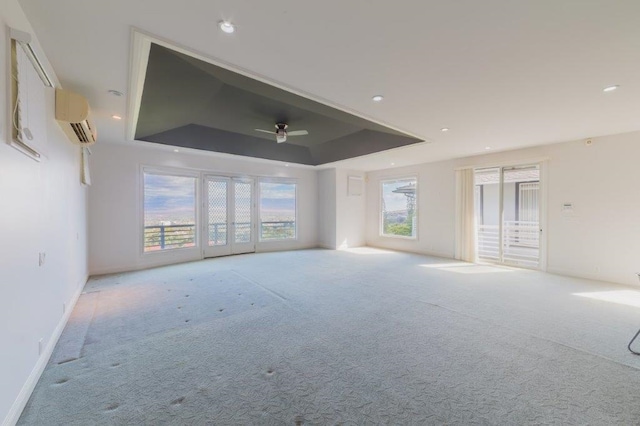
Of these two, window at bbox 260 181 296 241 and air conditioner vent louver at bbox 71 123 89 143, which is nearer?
air conditioner vent louver at bbox 71 123 89 143

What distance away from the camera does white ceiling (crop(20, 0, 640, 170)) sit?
67.4 inches

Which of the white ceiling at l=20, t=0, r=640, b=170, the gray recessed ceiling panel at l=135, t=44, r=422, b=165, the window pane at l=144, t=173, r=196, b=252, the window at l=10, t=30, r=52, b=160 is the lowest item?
the window pane at l=144, t=173, r=196, b=252

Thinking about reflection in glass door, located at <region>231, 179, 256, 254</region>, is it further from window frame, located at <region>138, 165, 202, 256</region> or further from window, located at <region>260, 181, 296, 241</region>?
window frame, located at <region>138, 165, 202, 256</region>

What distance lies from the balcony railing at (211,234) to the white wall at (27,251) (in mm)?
2715

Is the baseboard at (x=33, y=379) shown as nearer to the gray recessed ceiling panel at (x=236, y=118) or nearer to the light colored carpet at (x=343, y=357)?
the light colored carpet at (x=343, y=357)

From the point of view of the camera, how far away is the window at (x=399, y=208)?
777cm

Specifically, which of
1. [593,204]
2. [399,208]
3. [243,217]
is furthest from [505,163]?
[243,217]

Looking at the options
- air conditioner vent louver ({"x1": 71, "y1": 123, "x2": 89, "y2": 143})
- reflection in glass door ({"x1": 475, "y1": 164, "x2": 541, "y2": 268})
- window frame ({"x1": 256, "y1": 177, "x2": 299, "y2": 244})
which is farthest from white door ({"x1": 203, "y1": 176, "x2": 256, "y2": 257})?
reflection in glass door ({"x1": 475, "y1": 164, "x2": 541, "y2": 268})

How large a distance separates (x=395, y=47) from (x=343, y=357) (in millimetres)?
2631

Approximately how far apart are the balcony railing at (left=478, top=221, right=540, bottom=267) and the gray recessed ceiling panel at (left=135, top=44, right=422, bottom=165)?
3.79 m

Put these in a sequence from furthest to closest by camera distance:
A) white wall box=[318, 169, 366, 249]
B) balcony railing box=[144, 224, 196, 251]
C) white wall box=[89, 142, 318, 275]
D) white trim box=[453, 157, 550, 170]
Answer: white wall box=[318, 169, 366, 249]
balcony railing box=[144, 224, 196, 251]
white trim box=[453, 157, 550, 170]
white wall box=[89, 142, 318, 275]

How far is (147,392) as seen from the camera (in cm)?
184

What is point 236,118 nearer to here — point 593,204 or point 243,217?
point 243,217

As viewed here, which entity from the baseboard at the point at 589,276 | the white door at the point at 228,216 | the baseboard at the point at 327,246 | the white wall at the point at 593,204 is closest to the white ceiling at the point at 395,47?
the white wall at the point at 593,204
